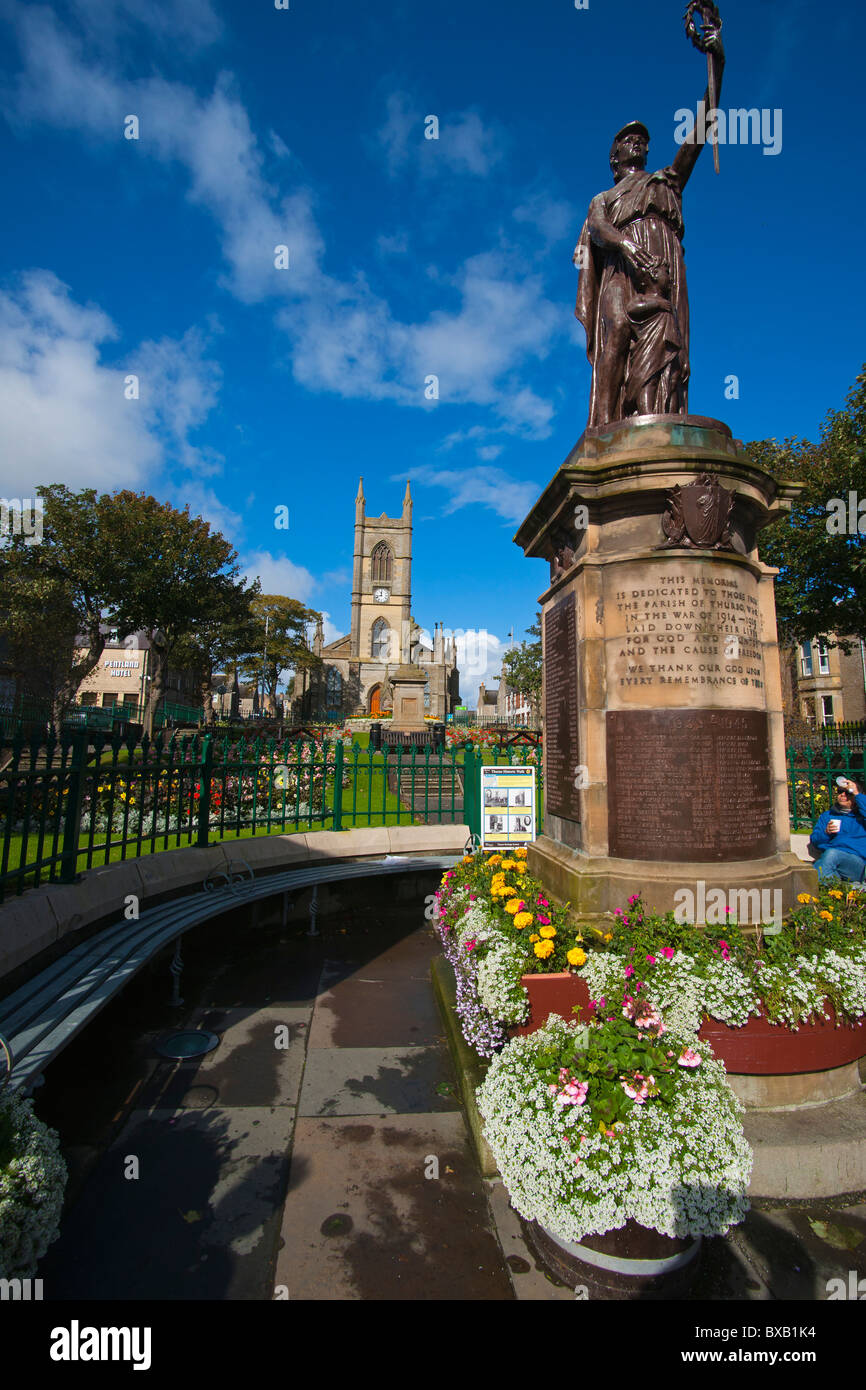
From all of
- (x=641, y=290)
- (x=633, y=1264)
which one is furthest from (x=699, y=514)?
(x=633, y=1264)

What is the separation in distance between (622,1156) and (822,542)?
23.1 meters

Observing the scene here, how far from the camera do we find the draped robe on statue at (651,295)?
200 inches

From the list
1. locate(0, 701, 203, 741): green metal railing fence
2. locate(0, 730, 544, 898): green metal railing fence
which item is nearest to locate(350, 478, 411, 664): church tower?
locate(0, 701, 203, 741): green metal railing fence

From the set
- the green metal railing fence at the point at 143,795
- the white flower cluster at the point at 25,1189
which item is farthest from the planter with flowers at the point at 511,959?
the green metal railing fence at the point at 143,795

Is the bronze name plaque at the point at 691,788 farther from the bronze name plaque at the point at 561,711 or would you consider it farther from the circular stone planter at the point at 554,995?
the circular stone planter at the point at 554,995

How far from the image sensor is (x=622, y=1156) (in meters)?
2.32

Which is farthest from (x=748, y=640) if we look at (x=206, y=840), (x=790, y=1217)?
(x=206, y=840)

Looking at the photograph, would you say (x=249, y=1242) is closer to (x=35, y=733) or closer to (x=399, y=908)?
(x=35, y=733)

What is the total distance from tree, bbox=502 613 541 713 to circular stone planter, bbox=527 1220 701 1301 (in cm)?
5274

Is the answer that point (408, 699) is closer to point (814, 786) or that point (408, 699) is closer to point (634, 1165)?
point (814, 786)

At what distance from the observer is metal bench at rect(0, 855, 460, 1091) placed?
2895 mm

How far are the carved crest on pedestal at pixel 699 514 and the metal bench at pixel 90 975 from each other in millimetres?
4656

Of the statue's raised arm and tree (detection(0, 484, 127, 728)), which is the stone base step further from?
tree (detection(0, 484, 127, 728))
